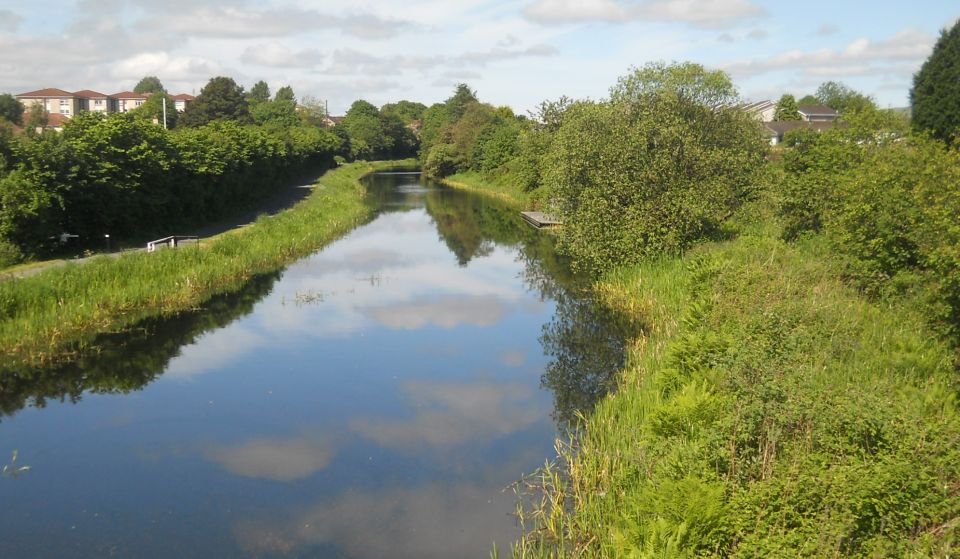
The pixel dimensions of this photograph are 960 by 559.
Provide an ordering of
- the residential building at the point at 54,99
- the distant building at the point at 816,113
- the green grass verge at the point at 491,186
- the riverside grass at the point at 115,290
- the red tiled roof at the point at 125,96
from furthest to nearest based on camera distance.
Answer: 1. the red tiled roof at the point at 125,96
2. the residential building at the point at 54,99
3. the distant building at the point at 816,113
4. the green grass verge at the point at 491,186
5. the riverside grass at the point at 115,290

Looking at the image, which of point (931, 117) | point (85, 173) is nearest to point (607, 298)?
point (85, 173)

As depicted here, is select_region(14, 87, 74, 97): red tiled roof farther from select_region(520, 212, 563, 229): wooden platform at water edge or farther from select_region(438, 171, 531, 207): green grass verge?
select_region(520, 212, 563, 229): wooden platform at water edge

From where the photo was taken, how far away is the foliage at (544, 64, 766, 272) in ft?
80.4

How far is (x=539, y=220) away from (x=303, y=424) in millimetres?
33990

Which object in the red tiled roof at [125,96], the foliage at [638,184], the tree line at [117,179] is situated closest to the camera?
the tree line at [117,179]

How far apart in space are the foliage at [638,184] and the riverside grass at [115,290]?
12.4 m

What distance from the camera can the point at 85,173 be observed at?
2714cm

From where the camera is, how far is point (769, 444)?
835 centimetres

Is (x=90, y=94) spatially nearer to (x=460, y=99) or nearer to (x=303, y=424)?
(x=460, y=99)

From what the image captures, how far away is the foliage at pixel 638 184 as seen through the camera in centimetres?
2450

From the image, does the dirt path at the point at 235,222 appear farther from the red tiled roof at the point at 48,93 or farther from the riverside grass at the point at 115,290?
the red tiled roof at the point at 48,93

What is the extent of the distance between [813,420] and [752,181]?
71.3ft

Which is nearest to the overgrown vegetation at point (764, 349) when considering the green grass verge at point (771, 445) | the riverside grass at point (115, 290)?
the green grass verge at point (771, 445)

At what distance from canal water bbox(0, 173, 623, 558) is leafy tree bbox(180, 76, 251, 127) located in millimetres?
85586
